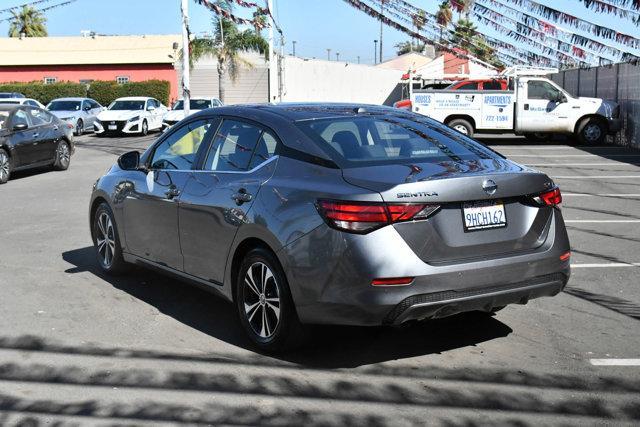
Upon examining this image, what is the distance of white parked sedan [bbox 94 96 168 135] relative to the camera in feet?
97.7

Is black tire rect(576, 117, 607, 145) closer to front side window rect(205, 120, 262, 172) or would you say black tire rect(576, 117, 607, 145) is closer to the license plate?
front side window rect(205, 120, 262, 172)

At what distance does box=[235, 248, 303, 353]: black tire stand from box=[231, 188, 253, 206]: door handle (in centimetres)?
34

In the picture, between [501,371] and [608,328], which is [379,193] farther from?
[608,328]

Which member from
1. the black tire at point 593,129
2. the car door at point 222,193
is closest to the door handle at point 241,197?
the car door at point 222,193

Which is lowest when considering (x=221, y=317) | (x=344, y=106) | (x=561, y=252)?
(x=221, y=317)

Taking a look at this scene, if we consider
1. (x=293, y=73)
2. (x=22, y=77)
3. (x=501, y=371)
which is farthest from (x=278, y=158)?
(x=22, y=77)

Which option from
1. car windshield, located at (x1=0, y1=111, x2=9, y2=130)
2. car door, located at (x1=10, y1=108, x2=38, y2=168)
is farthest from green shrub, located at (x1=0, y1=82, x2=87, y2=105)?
car windshield, located at (x1=0, y1=111, x2=9, y2=130)

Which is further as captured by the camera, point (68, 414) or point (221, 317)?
point (221, 317)

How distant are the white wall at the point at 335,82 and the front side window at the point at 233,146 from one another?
123 feet

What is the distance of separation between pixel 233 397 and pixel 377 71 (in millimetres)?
50189

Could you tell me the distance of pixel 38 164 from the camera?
17359mm

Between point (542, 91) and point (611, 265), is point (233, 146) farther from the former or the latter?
point (542, 91)

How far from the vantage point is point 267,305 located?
5.26m

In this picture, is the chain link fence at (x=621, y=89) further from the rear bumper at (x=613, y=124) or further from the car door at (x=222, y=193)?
the car door at (x=222, y=193)
